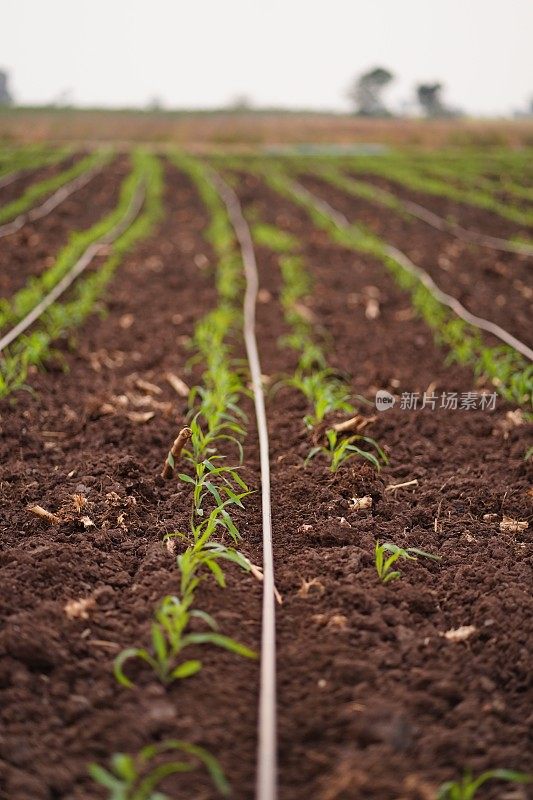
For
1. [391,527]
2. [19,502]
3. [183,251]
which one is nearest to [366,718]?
[391,527]

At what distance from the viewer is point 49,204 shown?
44.4 feet

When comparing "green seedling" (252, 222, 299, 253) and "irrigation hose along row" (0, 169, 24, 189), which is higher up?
"irrigation hose along row" (0, 169, 24, 189)

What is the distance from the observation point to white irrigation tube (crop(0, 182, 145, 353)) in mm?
5681

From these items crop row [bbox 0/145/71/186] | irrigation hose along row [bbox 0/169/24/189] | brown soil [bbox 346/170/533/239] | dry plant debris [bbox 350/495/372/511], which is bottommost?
dry plant debris [bbox 350/495/372/511]

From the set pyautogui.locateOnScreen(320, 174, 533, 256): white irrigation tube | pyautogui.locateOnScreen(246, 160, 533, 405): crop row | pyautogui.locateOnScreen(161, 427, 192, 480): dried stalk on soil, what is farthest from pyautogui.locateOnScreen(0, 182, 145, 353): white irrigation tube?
pyautogui.locateOnScreen(320, 174, 533, 256): white irrigation tube

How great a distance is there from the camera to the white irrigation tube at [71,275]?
5681mm

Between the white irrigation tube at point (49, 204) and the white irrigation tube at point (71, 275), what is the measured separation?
1.38 m

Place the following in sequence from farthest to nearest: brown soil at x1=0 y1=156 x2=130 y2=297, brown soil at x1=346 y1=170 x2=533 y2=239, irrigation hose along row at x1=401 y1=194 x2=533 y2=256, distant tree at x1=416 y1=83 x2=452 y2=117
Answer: distant tree at x1=416 y1=83 x2=452 y2=117 < brown soil at x1=346 y1=170 x2=533 y2=239 < irrigation hose along row at x1=401 y1=194 x2=533 y2=256 < brown soil at x1=0 y1=156 x2=130 y2=297

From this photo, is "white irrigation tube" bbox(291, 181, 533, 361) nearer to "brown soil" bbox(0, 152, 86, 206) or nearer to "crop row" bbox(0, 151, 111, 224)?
"crop row" bbox(0, 151, 111, 224)

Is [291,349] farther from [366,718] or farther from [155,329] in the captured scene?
[366,718]

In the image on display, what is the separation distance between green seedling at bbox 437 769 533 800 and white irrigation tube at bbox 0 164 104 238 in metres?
9.86
